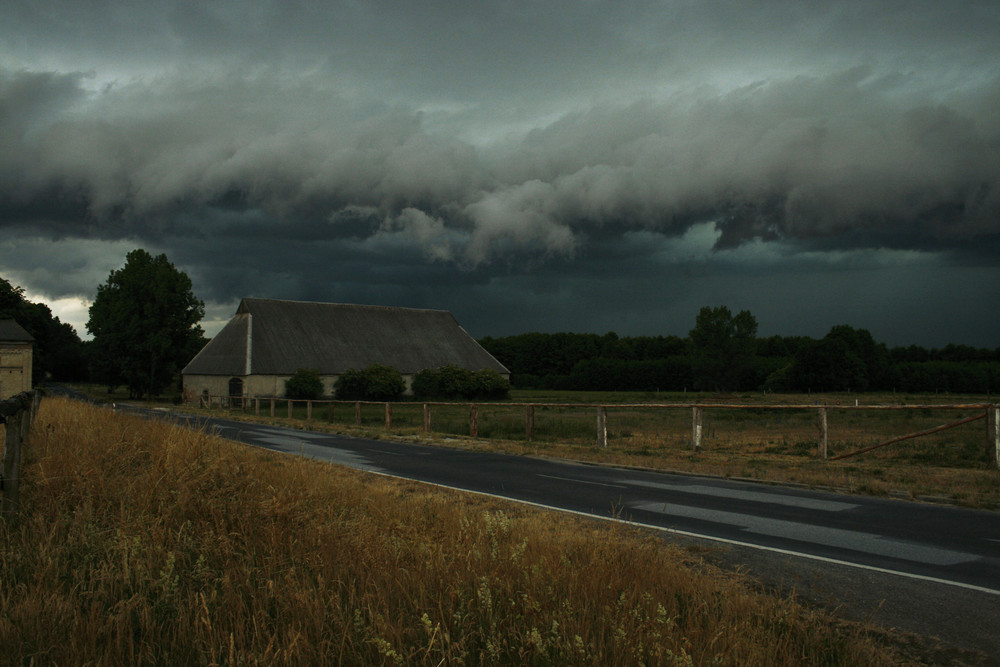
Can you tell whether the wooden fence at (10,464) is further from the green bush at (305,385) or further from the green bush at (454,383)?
the green bush at (454,383)

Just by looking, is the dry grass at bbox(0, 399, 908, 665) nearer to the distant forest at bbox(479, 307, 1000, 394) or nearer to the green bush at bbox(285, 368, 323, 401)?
the green bush at bbox(285, 368, 323, 401)

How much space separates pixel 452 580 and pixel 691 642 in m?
1.65

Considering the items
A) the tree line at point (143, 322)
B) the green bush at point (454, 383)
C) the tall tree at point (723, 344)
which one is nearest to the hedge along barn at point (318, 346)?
the green bush at point (454, 383)

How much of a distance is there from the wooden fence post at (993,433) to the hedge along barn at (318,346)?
4871 cm

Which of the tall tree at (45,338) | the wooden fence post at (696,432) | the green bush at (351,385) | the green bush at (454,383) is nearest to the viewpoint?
the wooden fence post at (696,432)

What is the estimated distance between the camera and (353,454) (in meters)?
17.9

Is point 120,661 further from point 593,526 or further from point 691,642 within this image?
point 593,526

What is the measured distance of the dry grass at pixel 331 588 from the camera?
380 cm

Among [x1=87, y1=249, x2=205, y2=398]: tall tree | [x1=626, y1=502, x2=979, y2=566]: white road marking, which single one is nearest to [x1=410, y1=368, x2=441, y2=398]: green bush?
[x1=87, y1=249, x2=205, y2=398]: tall tree

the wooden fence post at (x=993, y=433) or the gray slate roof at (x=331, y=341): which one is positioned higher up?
the gray slate roof at (x=331, y=341)

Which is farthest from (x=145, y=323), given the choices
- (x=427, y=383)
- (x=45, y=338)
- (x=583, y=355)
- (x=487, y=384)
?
(x=583, y=355)

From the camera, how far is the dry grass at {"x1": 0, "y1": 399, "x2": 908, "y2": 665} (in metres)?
3.80

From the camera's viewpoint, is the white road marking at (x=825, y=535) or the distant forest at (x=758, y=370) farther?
the distant forest at (x=758, y=370)

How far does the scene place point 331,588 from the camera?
15.4 ft
